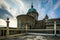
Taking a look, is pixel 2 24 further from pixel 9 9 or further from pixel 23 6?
pixel 23 6

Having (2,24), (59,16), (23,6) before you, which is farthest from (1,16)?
(59,16)

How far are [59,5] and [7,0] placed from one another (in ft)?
5.51

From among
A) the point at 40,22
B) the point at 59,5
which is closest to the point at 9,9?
the point at 40,22

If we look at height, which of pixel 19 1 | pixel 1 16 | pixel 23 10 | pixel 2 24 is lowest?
pixel 2 24

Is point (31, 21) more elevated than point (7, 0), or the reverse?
point (7, 0)

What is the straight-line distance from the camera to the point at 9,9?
10.3 feet

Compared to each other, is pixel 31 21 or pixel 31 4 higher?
pixel 31 4

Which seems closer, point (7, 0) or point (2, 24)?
point (2, 24)

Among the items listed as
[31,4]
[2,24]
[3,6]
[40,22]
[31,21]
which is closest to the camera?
[2,24]

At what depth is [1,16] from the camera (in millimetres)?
2951

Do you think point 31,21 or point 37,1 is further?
point 31,21

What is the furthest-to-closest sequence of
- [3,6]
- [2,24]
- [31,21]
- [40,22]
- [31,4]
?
[31,21] → [40,22] → [31,4] → [3,6] → [2,24]

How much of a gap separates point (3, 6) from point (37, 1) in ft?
3.61

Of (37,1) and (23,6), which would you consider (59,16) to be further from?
(23,6)
